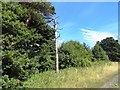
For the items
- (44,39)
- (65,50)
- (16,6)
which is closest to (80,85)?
(16,6)

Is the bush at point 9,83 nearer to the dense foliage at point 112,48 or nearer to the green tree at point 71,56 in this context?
the green tree at point 71,56

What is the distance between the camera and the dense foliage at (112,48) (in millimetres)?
79938

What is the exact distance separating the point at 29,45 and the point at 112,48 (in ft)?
193

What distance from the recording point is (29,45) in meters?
26.0

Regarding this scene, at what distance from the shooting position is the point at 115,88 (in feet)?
63.3

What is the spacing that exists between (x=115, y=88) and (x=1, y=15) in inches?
325

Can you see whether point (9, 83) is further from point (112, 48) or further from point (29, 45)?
point (112, 48)

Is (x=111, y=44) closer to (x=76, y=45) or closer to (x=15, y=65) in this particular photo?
(x=76, y=45)

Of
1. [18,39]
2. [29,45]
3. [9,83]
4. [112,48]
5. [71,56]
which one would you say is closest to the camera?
[9,83]

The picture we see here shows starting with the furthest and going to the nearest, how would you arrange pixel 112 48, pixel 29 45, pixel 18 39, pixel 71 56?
pixel 112 48, pixel 71 56, pixel 29 45, pixel 18 39

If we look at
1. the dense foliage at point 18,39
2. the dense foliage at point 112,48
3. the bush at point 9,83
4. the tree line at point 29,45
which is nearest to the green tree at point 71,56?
the tree line at point 29,45

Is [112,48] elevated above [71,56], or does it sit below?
above

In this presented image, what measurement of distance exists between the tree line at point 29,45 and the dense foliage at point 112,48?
38644 mm

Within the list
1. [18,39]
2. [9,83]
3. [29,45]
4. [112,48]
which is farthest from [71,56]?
[112,48]
